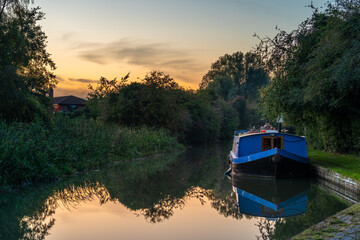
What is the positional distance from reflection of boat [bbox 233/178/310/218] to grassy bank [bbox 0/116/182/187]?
6.87 meters

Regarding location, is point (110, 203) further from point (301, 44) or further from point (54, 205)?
point (301, 44)

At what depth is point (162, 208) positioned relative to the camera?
10328mm

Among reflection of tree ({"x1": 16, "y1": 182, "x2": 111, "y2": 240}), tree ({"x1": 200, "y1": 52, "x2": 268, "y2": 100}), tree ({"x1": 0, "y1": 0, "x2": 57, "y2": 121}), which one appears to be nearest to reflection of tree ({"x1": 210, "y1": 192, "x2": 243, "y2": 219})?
reflection of tree ({"x1": 16, "y1": 182, "x2": 111, "y2": 240})

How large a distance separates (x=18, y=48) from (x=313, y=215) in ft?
46.7

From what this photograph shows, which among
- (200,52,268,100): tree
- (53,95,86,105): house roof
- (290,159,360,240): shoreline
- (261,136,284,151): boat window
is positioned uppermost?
(200,52,268,100): tree

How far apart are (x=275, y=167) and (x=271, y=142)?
58.7 inches

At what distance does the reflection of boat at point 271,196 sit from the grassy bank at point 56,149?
270 inches

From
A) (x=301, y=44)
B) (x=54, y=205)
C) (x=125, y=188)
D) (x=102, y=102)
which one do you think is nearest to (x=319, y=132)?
(x=301, y=44)

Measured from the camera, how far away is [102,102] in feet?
112

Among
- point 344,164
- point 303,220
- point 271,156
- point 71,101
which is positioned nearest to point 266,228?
point 303,220

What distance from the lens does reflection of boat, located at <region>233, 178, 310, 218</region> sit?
10023mm

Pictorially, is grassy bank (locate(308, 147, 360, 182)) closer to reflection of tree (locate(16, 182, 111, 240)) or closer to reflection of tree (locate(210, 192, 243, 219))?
→ reflection of tree (locate(210, 192, 243, 219))

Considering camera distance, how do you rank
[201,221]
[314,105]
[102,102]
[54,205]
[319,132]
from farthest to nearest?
[102,102] < [319,132] < [314,105] < [54,205] < [201,221]

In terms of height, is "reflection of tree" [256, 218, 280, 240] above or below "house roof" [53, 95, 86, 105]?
below
